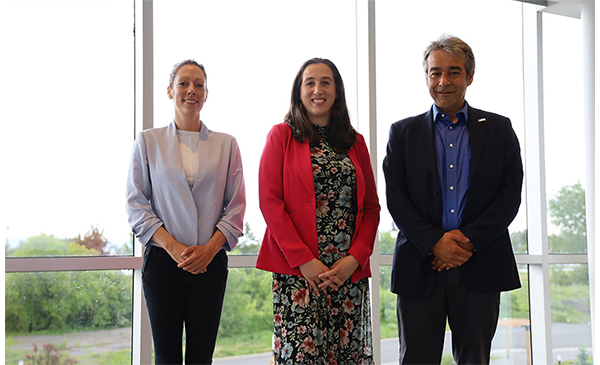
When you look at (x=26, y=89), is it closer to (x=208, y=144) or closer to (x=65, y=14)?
(x=65, y=14)

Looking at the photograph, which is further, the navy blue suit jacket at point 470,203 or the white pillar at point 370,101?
the white pillar at point 370,101

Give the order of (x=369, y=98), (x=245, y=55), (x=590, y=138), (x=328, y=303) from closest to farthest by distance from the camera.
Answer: (x=328, y=303) < (x=245, y=55) < (x=369, y=98) < (x=590, y=138)

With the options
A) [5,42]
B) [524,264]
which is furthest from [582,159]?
[5,42]

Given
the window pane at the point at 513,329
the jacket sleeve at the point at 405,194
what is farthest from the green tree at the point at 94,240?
the window pane at the point at 513,329

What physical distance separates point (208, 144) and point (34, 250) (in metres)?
1.22

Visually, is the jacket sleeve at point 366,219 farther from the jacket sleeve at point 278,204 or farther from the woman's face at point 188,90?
the woman's face at point 188,90

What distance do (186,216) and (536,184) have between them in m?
3.01

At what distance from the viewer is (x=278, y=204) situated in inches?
94.6

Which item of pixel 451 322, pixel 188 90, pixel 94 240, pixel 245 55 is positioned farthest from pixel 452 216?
pixel 94 240

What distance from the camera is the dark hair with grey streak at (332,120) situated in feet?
8.31

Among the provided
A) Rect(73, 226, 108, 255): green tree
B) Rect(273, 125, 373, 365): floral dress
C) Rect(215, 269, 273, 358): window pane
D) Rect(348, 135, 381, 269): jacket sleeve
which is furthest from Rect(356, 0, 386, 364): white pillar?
Rect(73, 226, 108, 255): green tree

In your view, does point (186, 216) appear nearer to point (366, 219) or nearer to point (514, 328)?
point (366, 219)

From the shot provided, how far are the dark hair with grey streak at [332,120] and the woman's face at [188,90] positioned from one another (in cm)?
45

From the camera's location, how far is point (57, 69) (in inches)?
121
